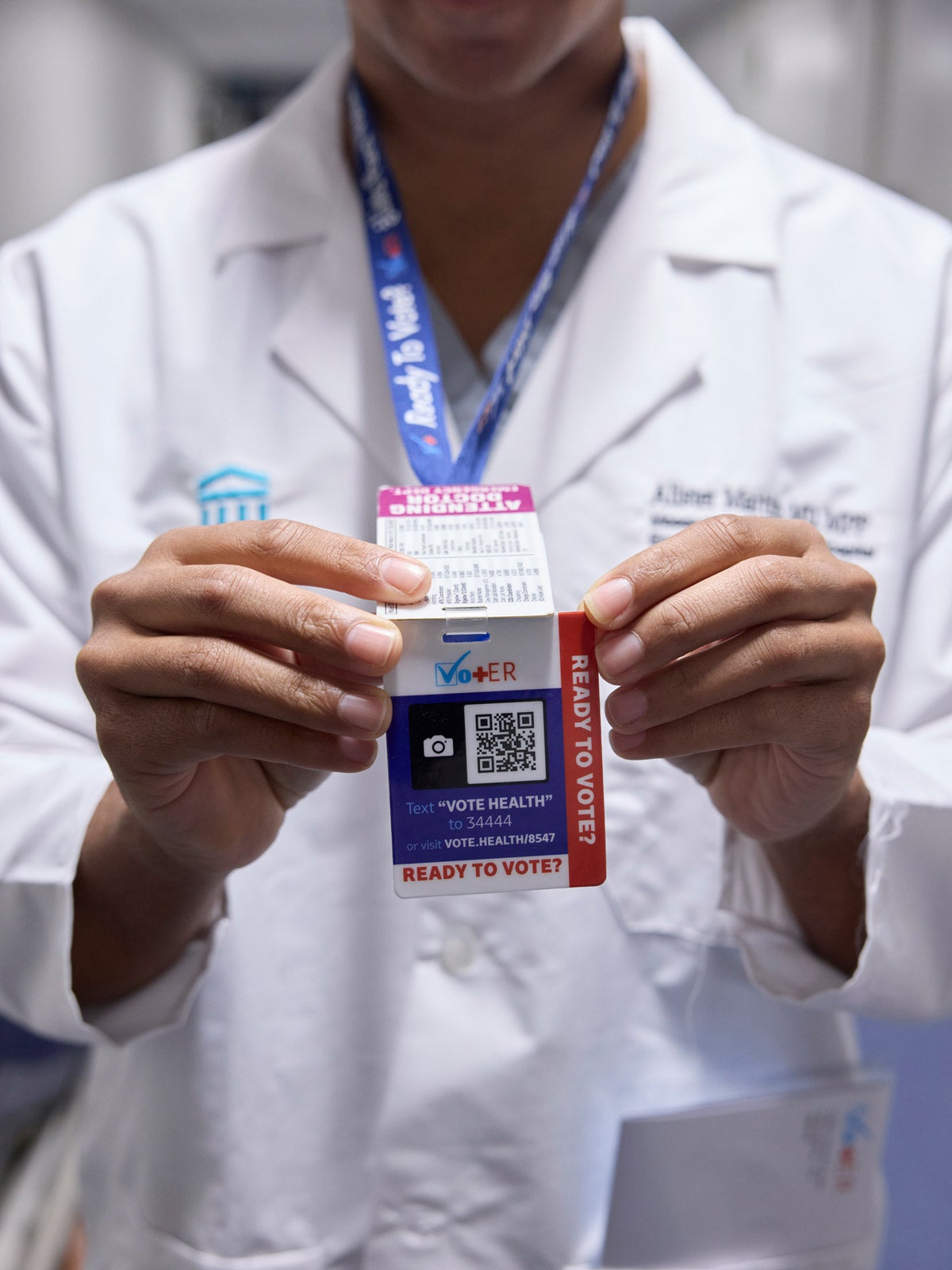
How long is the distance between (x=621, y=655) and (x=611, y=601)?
0.09 feet

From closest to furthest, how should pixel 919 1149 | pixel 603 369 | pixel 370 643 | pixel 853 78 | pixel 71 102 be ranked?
pixel 370 643 < pixel 603 369 < pixel 919 1149 < pixel 853 78 < pixel 71 102

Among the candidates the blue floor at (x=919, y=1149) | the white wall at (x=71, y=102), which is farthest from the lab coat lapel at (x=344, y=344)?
the white wall at (x=71, y=102)

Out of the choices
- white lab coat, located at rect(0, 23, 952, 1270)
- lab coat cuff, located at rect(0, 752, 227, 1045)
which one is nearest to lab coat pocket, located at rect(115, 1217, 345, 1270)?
white lab coat, located at rect(0, 23, 952, 1270)

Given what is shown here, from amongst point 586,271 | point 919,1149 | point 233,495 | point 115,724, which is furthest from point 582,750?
point 919,1149

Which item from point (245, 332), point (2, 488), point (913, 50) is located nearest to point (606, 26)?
point (245, 332)

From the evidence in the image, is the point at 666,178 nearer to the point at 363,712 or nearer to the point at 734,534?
the point at 734,534

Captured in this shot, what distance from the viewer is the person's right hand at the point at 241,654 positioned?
0.51 meters

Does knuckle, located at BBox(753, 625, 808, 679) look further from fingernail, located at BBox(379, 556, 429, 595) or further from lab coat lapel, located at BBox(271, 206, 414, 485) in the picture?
lab coat lapel, located at BBox(271, 206, 414, 485)

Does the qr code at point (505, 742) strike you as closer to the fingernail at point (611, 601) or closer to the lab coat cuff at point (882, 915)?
the fingernail at point (611, 601)

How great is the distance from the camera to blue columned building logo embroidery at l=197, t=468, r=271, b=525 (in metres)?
0.79

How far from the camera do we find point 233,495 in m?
0.80

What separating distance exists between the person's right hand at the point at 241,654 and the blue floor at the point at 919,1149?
112 cm

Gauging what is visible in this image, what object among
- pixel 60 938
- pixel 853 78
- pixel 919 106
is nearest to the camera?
pixel 60 938

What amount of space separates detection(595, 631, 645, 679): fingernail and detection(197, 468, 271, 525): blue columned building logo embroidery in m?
0.37
